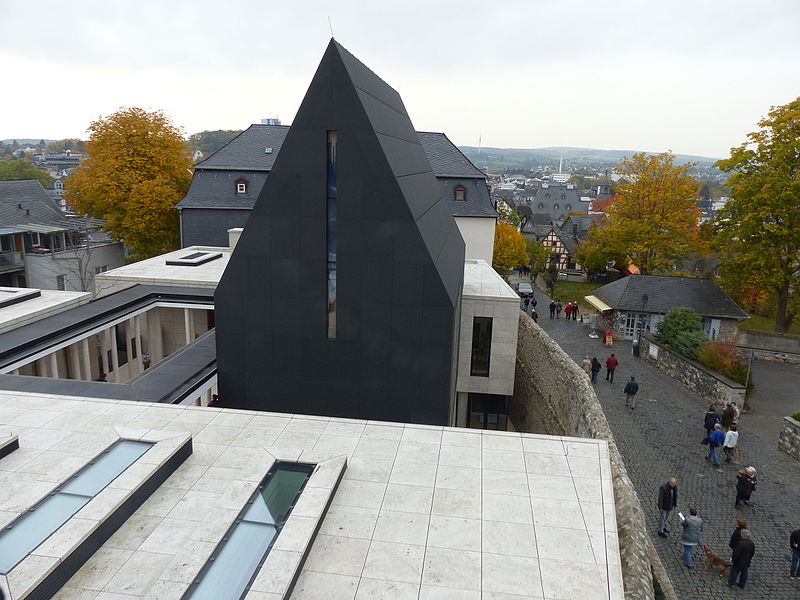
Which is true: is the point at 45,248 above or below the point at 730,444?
above

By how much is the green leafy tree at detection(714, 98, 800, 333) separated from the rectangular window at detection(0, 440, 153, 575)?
31.2 metres

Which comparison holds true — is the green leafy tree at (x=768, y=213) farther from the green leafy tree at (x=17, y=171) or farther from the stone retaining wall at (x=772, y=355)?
the green leafy tree at (x=17, y=171)

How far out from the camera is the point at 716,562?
38.4ft

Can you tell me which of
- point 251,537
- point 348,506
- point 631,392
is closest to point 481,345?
point 631,392

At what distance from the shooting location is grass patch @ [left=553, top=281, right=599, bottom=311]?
42094 millimetres

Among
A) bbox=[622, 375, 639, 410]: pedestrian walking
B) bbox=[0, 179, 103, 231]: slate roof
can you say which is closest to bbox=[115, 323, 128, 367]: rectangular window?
bbox=[0, 179, 103, 231]: slate roof

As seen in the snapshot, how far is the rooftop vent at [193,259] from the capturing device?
82.5 feet

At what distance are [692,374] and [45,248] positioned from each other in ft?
133

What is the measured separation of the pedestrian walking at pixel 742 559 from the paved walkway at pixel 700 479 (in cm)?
25

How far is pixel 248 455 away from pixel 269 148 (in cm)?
2964

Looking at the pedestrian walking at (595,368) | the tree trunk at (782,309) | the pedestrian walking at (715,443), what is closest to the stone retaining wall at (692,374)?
the pedestrian walking at (595,368)

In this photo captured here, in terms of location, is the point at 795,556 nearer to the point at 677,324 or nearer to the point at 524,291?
the point at 677,324

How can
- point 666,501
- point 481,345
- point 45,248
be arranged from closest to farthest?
point 666,501
point 481,345
point 45,248

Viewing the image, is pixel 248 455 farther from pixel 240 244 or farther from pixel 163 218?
pixel 163 218
